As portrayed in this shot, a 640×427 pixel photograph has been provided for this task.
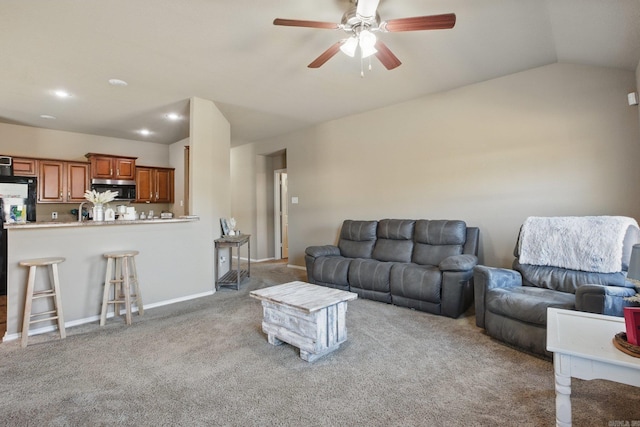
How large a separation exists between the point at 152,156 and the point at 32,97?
273cm

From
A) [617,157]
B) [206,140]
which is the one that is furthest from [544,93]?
[206,140]

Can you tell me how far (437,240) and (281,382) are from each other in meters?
2.53

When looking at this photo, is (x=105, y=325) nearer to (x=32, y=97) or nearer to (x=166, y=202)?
(x=32, y=97)

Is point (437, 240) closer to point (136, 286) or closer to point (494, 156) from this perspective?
point (494, 156)

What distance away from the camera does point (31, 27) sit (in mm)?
2510

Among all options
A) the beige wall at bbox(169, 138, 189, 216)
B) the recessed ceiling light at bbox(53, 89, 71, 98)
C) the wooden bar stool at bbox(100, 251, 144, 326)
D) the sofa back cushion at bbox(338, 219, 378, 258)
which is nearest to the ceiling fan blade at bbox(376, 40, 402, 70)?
the sofa back cushion at bbox(338, 219, 378, 258)

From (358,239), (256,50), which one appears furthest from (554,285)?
(256,50)

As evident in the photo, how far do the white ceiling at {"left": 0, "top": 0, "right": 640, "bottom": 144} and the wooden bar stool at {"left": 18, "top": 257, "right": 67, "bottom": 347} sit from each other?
194 cm

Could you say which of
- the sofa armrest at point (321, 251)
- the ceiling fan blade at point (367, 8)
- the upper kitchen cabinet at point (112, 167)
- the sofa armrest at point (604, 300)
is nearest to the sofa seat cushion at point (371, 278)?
the sofa armrest at point (321, 251)

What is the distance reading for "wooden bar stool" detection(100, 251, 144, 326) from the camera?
3.07 m

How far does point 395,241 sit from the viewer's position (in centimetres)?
412

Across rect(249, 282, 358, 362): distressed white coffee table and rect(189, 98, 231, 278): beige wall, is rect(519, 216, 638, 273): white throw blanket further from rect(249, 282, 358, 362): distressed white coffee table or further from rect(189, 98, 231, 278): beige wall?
rect(189, 98, 231, 278): beige wall

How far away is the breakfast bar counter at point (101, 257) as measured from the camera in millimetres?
2809

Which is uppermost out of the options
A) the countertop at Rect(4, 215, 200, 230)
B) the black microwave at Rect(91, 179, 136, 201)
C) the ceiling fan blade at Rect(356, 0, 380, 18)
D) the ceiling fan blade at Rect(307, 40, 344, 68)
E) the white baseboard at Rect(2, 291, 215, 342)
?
the ceiling fan blade at Rect(356, 0, 380, 18)
